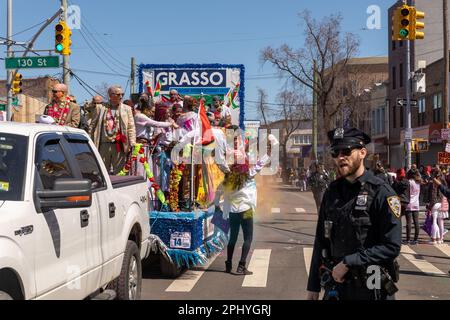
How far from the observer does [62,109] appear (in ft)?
26.5

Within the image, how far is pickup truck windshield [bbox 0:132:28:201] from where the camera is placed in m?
3.75

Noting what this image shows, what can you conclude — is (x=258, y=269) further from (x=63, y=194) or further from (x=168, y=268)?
(x=63, y=194)

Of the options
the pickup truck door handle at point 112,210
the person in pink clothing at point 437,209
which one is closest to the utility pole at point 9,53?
the person in pink clothing at point 437,209

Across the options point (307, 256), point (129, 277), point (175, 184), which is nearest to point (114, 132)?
point (175, 184)

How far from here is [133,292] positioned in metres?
5.97

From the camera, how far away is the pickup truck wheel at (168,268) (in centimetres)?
839

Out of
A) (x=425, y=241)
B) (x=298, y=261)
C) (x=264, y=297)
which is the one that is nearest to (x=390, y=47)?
(x=425, y=241)

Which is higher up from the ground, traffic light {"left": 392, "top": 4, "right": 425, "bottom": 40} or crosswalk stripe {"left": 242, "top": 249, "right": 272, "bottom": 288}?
traffic light {"left": 392, "top": 4, "right": 425, "bottom": 40}

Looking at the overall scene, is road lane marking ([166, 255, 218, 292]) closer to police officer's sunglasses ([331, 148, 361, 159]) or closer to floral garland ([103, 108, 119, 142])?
floral garland ([103, 108, 119, 142])

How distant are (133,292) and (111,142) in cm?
287

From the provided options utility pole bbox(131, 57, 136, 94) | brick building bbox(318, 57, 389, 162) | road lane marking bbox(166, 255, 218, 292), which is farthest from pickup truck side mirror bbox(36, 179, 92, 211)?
brick building bbox(318, 57, 389, 162)

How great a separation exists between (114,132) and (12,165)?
14.0 ft

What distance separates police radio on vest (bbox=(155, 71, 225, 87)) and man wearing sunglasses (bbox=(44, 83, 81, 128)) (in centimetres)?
598

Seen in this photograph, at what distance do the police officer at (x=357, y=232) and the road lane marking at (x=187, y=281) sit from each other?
4.38 meters
